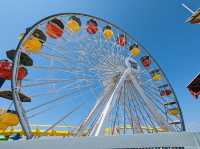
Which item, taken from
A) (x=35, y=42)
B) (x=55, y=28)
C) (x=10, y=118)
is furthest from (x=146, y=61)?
(x=10, y=118)

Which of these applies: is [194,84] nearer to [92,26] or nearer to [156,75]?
[156,75]

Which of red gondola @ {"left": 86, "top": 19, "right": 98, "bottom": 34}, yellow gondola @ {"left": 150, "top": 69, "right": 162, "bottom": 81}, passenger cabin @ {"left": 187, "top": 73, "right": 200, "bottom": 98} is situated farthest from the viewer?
yellow gondola @ {"left": 150, "top": 69, "right": 162, "bottom": 81}

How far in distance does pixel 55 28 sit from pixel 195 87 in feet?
27.1

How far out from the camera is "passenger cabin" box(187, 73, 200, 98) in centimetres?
1512

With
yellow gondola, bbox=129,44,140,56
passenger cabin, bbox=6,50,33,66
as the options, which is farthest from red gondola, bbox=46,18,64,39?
yellow gondola, bbox=129,44,140,56

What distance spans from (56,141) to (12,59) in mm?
7339

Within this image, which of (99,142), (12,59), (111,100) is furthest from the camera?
(111,100)

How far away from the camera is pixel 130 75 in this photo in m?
14.3

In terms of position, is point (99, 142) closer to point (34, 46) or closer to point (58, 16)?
point (34, 46)

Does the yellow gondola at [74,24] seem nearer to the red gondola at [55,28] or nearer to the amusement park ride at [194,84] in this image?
the red gondola at [55,28]

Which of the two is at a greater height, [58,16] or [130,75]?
[58,16]

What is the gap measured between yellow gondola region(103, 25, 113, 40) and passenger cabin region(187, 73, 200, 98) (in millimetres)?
5180

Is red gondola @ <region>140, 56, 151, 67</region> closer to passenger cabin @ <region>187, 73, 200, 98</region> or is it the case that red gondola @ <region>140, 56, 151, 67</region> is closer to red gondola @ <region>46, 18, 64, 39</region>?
passenger cabin @ <region>187, 73, 200, 98</region>

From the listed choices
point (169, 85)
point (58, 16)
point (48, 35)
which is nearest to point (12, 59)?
point (48, 35)
